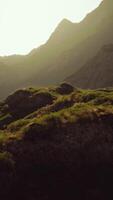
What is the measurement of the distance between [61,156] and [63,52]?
476 feet

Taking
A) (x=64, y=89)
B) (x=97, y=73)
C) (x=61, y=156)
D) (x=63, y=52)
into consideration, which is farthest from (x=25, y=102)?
(x=63, y=52)

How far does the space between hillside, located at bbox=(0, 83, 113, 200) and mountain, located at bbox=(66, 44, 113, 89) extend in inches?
3201

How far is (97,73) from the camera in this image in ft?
393

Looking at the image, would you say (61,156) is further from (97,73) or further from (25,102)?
(97,73)

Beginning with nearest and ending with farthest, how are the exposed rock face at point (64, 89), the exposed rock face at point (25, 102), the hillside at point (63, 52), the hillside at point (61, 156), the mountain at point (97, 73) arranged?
1. the hillside at point (61, 156)
2. the exposed rock face at point (25, 102)
3. the exposed rock face at point (64, 89)
4. the mountain at point (97, 73)
5. the hillside at point (63, 52)

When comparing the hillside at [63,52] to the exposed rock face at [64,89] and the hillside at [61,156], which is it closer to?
the exposed rock face at [64,89]

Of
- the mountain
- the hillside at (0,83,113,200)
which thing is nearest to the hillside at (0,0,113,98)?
the mountain

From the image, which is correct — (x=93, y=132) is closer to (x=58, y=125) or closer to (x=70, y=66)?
(x=58, y=125)

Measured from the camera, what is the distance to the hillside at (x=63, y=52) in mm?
162625

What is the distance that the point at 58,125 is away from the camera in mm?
29484

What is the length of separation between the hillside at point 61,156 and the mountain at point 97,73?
267ft

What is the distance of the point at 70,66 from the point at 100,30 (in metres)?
20.2

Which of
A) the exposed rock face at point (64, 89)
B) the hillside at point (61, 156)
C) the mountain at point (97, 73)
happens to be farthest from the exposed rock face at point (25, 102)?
the mountain at point (97, 73)

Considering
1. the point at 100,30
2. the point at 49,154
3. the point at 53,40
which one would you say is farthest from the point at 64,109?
the point at 53,40
